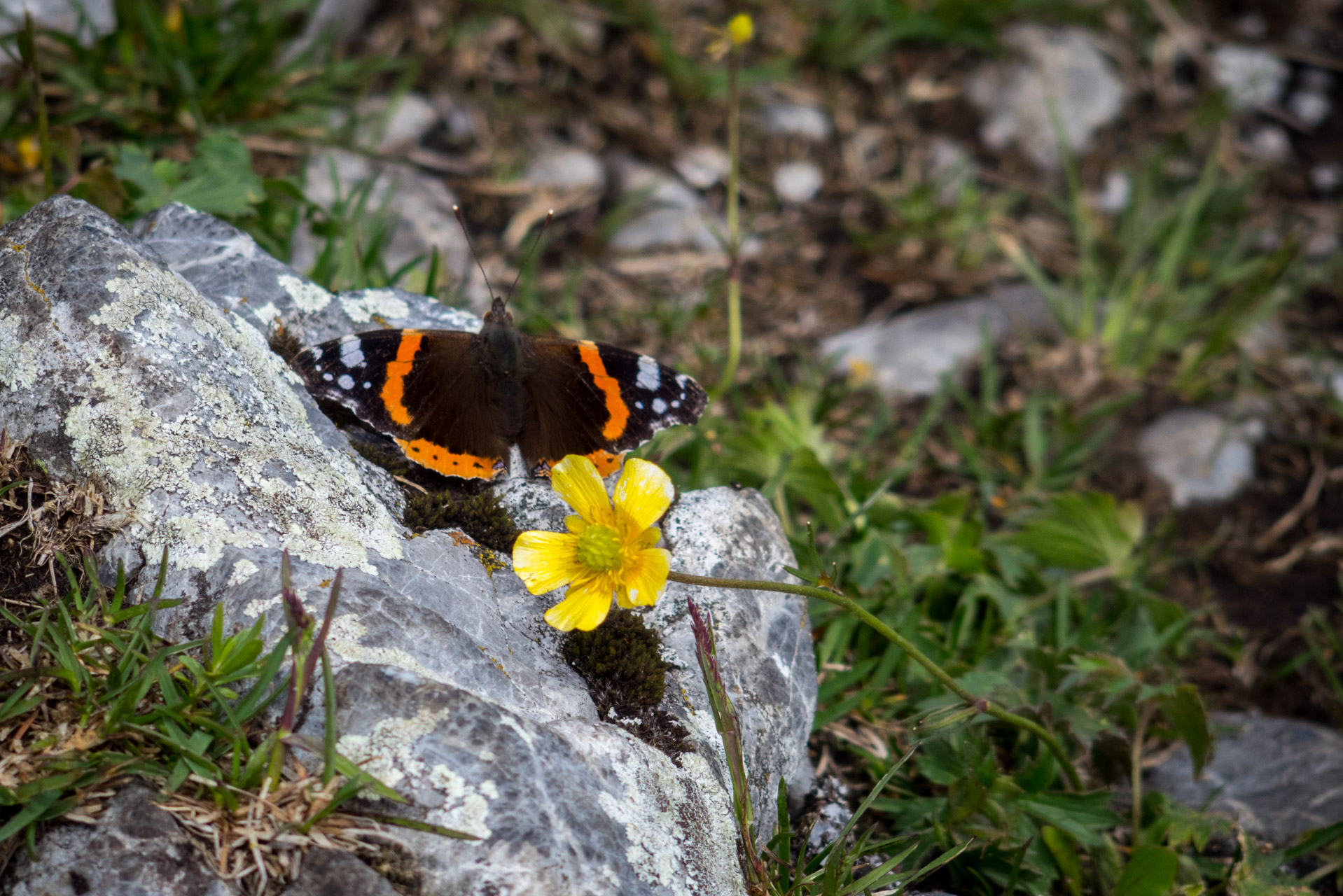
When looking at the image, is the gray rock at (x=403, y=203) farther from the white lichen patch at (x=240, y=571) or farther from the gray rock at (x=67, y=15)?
the white lichen patch at (x=240, y=571)

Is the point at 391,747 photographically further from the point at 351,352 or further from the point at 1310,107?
the point at 1310,107

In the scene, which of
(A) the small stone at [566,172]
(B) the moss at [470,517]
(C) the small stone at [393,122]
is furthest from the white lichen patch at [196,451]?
(A) the small stone at [566,172]

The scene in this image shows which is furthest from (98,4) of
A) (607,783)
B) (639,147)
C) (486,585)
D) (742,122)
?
(607,783)

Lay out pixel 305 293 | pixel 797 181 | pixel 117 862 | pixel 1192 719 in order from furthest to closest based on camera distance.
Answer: pixel 797 181
pixel 305 293
pixel 1192 719
pixel 117 862

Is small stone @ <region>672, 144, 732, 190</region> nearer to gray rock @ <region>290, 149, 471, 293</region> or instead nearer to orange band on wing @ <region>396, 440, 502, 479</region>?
gray rock @ <region>290, 149, 471, 293</region>

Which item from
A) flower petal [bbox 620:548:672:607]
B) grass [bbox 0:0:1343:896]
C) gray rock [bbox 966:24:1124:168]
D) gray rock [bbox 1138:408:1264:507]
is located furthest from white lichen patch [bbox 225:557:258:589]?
gray rock [bbox 966:24:1124:168]

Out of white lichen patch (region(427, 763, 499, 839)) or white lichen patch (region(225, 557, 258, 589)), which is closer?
white lichen patch (region(427, 763, 499, 839))

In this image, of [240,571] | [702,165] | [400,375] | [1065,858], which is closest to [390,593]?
[240,571]
